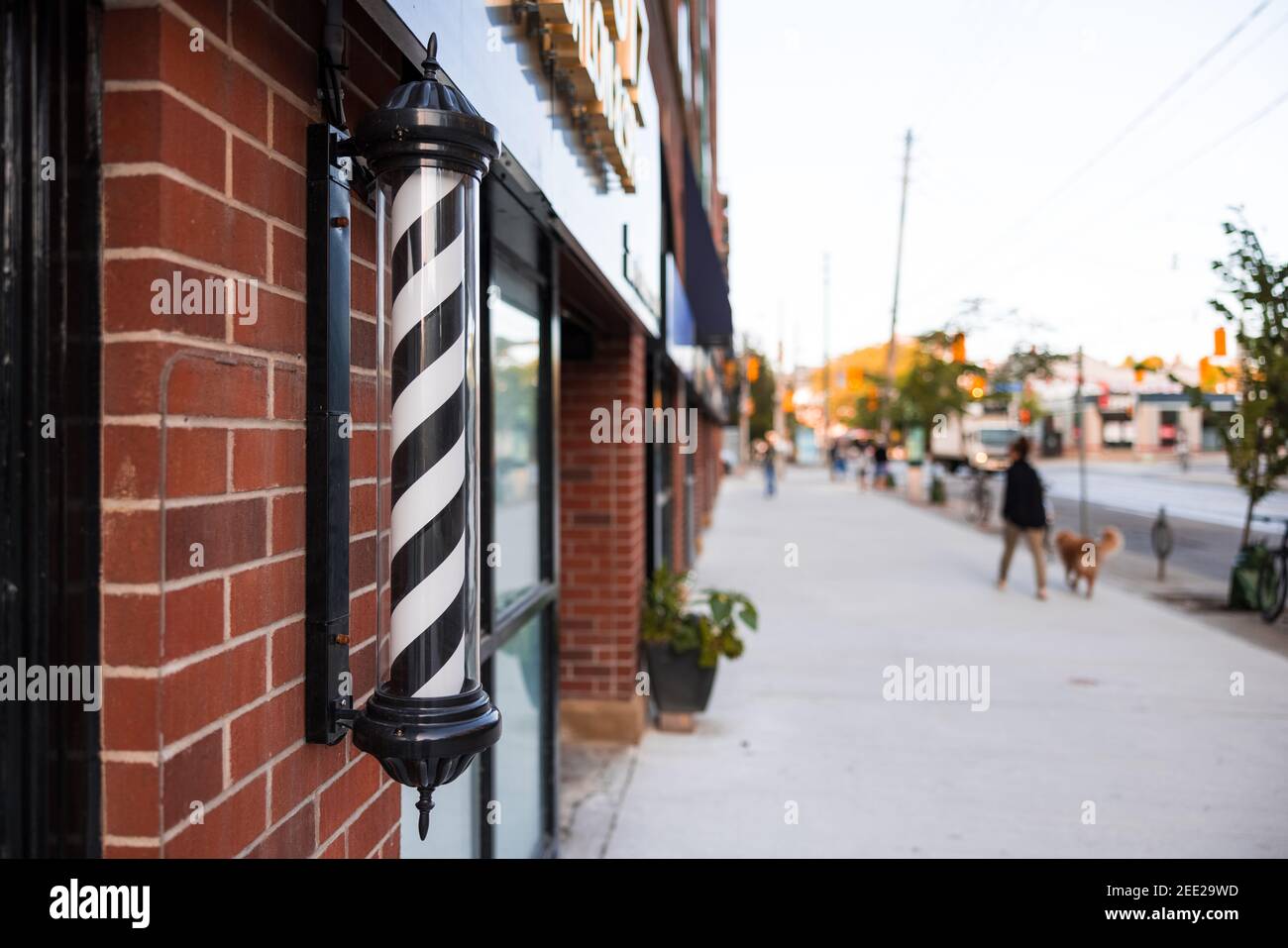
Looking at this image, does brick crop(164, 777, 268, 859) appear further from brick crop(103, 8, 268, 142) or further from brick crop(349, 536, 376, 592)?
brick crop(103, 8, 268, 142)

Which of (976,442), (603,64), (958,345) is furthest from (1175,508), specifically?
(603,64)

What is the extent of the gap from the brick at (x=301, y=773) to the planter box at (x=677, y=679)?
4.26m

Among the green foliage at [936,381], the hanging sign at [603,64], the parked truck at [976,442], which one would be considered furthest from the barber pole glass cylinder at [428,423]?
the parked truck at [976,442]

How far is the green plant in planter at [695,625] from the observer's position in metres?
5.95

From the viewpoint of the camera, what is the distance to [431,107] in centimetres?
142

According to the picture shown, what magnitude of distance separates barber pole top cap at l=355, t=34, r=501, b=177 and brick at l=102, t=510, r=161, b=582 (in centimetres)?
61

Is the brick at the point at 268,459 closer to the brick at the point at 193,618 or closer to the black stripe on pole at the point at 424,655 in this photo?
the brick at the point at 193,618

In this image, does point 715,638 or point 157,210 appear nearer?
point 157,210

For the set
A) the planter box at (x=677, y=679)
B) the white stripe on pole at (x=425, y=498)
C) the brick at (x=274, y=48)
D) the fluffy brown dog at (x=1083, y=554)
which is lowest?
the planter box at (x=677, y=679)

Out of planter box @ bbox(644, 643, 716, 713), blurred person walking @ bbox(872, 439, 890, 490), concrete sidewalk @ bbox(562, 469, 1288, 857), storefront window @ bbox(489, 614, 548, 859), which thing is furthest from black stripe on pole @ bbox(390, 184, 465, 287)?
blurred person walking @ bbox(872, 439, 890, 490)

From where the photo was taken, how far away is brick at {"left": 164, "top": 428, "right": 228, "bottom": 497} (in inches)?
50.5
